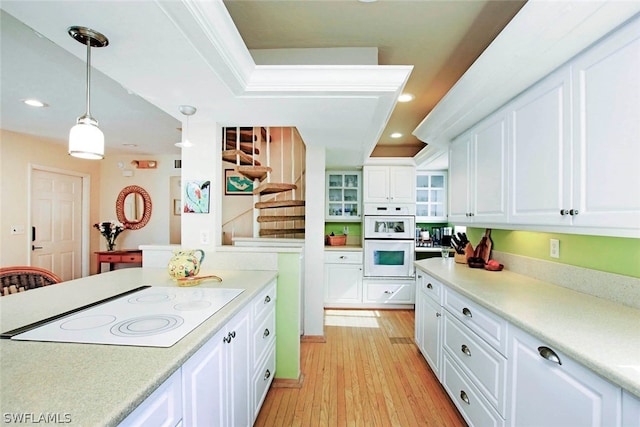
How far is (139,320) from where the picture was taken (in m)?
1.12

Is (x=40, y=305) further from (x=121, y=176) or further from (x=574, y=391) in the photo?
(x=121, y=176)

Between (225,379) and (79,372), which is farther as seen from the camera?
(225,379)

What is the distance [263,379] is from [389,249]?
266 cm

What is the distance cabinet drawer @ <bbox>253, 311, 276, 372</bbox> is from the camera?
171cm

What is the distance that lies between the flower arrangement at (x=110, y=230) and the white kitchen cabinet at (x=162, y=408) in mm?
5028

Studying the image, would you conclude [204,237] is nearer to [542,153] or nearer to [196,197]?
[196,197]

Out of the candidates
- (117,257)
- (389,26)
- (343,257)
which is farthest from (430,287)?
(117,257)

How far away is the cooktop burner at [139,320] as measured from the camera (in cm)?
95

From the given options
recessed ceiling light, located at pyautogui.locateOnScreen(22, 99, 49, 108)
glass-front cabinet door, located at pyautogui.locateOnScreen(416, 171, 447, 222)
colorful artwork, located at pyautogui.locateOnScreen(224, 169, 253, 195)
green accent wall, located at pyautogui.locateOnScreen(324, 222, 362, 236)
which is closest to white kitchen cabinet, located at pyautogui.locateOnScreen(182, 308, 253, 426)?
recessed ceiling light, located at pyautogui.locateOnScreen(22, 99, 49, 108)

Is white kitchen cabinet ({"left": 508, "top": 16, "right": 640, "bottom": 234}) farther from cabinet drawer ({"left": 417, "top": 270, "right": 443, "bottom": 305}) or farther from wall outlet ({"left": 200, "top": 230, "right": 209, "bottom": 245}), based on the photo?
wall outlet ({"left": 200, "top": 230, "right": 209, "bottom": 245})

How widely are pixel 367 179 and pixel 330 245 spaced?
1.16 metres

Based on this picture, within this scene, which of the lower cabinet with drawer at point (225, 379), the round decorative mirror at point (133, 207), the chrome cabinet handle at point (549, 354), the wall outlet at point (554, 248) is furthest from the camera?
the round decorative mirror at point (133, 207)

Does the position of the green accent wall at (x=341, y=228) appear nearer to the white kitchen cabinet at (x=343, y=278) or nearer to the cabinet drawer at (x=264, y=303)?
the white kitchen cabinet at (x=343, y=278)

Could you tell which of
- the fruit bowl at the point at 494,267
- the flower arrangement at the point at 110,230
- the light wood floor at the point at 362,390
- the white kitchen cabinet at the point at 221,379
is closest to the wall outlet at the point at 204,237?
the white kitchen cabinet at the point at 221,379
